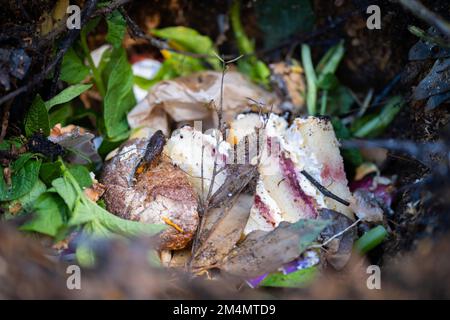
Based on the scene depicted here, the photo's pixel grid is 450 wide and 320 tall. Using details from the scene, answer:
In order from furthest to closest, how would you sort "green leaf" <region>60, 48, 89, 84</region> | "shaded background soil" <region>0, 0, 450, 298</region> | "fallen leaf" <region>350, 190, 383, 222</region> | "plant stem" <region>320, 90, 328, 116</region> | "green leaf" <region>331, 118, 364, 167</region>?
"plant stem" <region>320, 90, 328, 116</region> → "green leaf" <region>331, 118, 364, 167</region> → "green leaf" <region>60, 48, 89, 84</region> → "fallen leaf" <region>350, 190, 383, 222</region> → "shaded background soil" <region>0, 0, 450, 298</region>

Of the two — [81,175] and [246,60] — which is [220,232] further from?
[246,60]

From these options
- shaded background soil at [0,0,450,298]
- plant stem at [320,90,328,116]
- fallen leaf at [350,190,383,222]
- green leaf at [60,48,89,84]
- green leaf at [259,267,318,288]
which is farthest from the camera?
plant stem at [320,90,328,116]

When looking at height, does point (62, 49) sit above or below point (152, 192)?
above

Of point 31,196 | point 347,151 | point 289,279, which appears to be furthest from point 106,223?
point 347,151

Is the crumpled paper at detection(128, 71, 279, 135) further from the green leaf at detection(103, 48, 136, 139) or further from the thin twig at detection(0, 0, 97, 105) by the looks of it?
the thin twig at detection(0, 0, 97, 105)

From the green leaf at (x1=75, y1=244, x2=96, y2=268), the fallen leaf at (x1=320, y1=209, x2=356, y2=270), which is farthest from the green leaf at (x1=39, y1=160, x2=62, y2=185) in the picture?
the fallen leaf at (x1=320, y1=209, x2=356, y2=270)

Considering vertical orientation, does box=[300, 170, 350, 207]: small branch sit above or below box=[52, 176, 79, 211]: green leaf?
above

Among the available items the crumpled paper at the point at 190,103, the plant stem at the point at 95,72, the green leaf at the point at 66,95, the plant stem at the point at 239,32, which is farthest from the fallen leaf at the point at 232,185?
the plant stem at the point at 239,32
